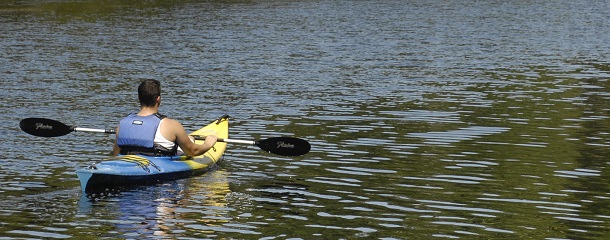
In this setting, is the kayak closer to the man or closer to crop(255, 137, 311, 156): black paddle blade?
the man

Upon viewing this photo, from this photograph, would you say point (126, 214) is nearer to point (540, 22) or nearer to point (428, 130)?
point (428, 130)

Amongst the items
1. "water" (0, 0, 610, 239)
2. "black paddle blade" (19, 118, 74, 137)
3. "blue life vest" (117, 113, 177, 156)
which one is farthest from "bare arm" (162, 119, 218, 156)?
"black paddle blade" (19, 118, 74, 137)

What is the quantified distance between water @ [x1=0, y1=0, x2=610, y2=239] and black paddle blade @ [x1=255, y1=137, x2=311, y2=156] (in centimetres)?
34

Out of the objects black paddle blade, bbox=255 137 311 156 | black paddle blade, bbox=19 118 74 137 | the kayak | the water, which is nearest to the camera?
the water

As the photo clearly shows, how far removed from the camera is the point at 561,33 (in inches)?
1961

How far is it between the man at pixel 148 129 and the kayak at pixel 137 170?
197 mm

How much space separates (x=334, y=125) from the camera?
23703 millimetres

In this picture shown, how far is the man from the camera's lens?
1720 centimetres

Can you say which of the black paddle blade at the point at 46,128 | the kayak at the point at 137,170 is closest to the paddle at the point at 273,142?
the black paddle blade at the point at 46,128

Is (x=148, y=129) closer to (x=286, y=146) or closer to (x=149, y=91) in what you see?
(x=149, y=91)

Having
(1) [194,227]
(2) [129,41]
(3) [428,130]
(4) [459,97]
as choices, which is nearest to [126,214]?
(1) [194,227]

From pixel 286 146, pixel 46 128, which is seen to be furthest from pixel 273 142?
pixel 46 128

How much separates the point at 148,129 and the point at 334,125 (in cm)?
694

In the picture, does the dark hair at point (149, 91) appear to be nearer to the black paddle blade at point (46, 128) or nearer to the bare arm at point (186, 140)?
the bare arm at point (186, 140)
